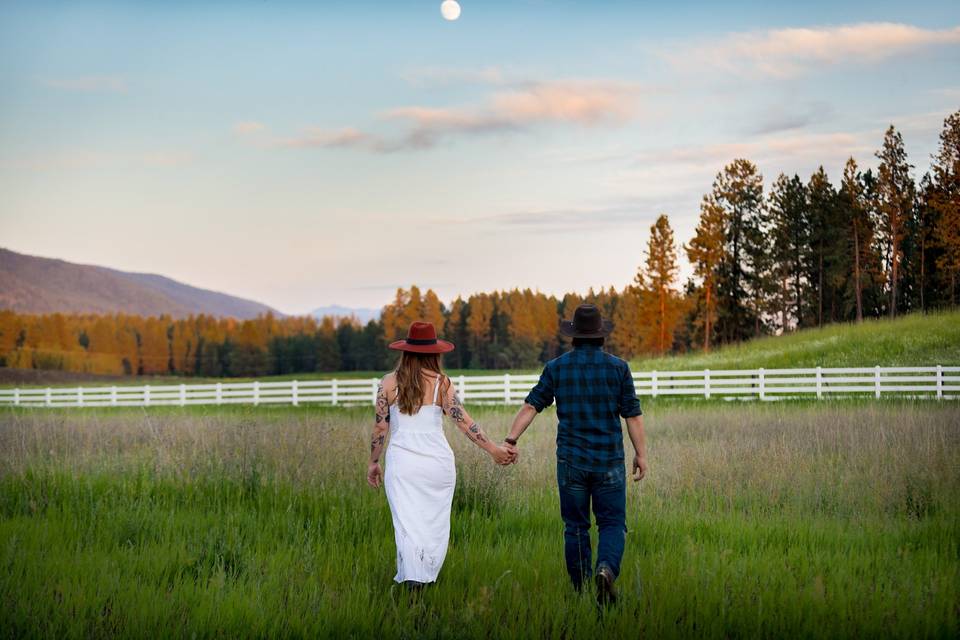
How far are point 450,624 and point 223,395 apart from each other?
29870mm

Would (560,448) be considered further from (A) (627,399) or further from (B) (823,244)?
(B) (823,244)

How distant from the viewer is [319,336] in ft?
420

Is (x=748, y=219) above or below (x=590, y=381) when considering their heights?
above

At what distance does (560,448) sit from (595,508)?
0.49m

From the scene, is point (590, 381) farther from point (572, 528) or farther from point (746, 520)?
point (746, 520)

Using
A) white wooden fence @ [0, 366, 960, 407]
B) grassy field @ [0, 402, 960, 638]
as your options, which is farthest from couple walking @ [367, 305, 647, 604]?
white wooden fence @ [0, 366, 960, 407]

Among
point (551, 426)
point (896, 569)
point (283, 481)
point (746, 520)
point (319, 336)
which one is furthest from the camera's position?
point (319, 336)

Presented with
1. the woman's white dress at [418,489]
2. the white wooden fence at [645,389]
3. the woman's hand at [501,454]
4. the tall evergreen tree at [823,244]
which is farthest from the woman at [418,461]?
the tall evergreen tree at [823,244]

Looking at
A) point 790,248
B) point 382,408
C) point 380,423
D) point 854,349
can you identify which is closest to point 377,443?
point 380,423

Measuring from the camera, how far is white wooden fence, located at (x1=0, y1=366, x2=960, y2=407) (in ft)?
90.5

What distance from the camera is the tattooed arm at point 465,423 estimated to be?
21.2ft

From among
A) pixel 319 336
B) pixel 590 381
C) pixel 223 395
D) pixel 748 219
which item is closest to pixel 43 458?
pixel 590 381

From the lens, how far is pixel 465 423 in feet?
21.6

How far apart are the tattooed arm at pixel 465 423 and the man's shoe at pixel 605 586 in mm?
1082
